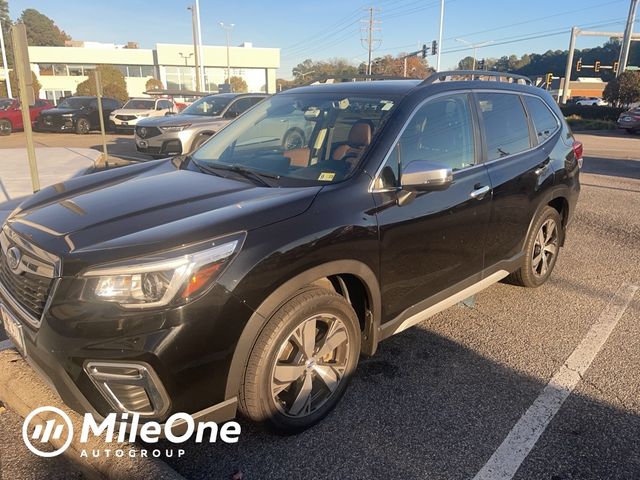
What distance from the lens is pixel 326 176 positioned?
296 cm

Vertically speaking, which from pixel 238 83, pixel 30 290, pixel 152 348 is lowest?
pixel 152 348

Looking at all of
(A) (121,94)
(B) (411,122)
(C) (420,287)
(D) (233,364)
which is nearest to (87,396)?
(D) (233,364)

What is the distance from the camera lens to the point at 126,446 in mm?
2451

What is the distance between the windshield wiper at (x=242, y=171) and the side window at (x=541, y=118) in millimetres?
2592

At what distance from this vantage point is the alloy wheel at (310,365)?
2.56m

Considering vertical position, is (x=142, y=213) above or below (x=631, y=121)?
above

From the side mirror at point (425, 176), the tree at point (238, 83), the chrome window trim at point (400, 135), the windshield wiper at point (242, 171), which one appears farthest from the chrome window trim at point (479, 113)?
the tree at point (238, 83)

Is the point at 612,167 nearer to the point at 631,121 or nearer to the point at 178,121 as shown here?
the point at 178,121

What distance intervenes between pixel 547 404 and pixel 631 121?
2717 centimetres

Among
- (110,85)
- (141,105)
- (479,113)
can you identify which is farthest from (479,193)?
(110,85)

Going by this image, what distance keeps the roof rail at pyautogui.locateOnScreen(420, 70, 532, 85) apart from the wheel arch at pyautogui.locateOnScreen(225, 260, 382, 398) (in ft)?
5.05

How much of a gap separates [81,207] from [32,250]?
42 centimetres

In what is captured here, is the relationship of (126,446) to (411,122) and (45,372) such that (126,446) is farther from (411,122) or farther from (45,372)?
(411,122)

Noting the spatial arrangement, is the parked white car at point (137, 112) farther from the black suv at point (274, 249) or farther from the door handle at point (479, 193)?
the door handle at point (479, 193)
